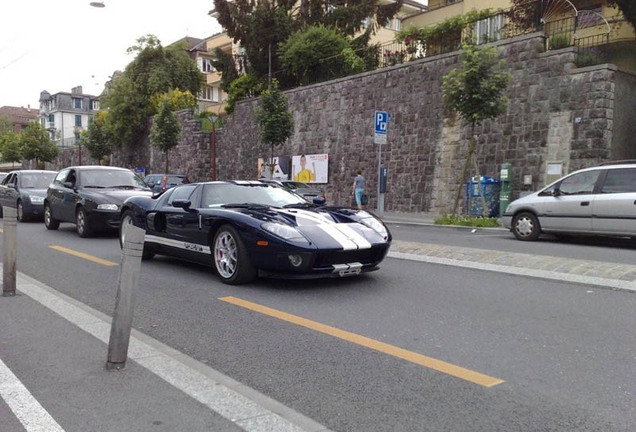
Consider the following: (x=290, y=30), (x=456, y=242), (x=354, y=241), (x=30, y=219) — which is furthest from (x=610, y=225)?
(x=290, y=30)

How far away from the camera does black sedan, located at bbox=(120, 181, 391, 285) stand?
6.20 meters

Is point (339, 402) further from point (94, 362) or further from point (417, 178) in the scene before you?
point (417, 178)

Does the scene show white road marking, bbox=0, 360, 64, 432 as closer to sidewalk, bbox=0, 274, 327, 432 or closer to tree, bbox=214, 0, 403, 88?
sidewalk, bbox=0, 274, 327, 432

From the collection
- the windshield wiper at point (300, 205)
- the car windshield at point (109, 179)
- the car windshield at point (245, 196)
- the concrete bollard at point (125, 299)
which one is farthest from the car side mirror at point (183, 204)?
the car windshield at point (109, 179)

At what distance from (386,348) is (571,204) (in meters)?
8.52

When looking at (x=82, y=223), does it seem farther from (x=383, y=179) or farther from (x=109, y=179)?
(x=383, y=179)

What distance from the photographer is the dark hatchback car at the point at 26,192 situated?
15.7 meters

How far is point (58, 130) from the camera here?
4008 inches

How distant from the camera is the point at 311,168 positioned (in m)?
26.6

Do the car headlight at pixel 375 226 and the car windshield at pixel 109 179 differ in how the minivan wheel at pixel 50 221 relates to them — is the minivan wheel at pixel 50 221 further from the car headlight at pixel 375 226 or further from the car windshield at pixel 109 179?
the car headlight at pixel 375 226

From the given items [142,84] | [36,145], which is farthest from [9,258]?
[36,145]

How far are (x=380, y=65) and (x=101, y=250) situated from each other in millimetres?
18459

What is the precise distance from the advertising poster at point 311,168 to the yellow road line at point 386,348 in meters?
20.2

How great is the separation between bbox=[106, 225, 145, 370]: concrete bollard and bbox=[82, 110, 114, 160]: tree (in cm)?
4475
